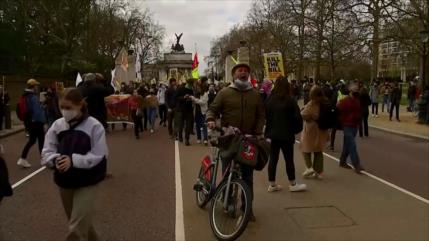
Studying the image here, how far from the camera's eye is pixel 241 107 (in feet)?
21.6

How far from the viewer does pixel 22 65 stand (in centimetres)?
4028

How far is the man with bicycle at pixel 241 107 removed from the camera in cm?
657

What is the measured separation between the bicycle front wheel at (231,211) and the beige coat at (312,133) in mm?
3904

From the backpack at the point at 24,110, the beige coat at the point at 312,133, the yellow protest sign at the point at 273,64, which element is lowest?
the beige coat at the point at 312,133

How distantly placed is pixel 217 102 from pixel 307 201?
2.25 metres

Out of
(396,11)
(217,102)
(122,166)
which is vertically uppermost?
(396,11)

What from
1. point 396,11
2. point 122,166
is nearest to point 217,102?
point 122,166

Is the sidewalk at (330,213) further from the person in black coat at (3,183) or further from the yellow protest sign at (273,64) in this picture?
the yellow protest sign at (273,64)

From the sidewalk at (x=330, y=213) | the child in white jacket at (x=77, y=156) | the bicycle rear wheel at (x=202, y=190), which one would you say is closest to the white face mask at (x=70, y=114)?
the child in white jacket at (x=77, y=156)

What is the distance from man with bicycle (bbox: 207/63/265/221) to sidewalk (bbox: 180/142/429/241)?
71 cm

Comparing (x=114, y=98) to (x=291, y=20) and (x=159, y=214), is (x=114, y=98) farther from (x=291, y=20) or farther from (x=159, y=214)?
(x=291, y=20)

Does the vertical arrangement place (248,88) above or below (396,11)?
Answer: below

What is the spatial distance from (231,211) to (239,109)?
4.05 ft

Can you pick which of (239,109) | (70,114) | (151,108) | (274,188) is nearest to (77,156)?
(70,114)
